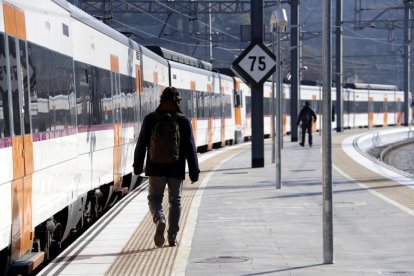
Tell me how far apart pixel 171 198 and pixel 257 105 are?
16073mm

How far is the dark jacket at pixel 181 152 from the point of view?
39.0 feet

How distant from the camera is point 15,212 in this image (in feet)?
29.9

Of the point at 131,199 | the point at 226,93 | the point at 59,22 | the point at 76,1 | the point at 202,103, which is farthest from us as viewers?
the point at 226,93

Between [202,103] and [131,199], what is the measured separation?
20.8 metres

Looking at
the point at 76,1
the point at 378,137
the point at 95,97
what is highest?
the point at 76,1

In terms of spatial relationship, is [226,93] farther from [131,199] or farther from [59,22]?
[59,22]

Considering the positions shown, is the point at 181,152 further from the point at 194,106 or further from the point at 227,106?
the point at 227,106

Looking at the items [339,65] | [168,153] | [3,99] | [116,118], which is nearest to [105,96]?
[116,118]

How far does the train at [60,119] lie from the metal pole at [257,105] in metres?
2.41

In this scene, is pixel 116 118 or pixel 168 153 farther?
pixel 116 118

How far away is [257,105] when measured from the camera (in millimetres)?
28016

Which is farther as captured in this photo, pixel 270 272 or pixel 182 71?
pixel 182 71

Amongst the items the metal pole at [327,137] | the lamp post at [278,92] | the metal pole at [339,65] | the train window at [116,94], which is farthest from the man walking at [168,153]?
the metal pole at [339,65]

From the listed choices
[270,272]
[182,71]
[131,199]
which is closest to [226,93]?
[182,71]
